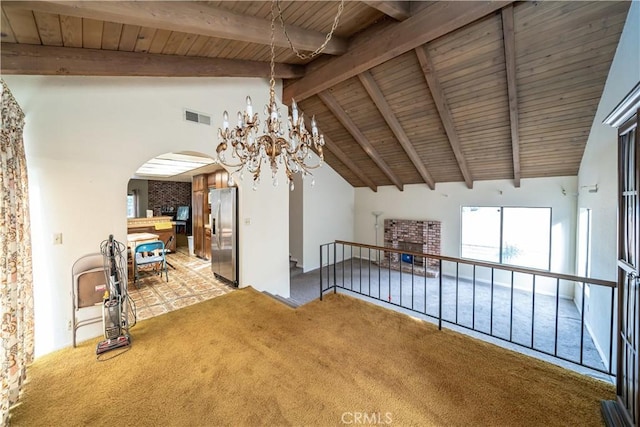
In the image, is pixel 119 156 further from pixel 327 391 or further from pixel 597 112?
pixel 597 112

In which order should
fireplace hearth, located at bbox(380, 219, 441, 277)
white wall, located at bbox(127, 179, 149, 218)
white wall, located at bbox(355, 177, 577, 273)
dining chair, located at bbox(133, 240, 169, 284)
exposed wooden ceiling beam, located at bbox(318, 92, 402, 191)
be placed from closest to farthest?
dining chair, located at bbox(133, 240, 169, 284) < exposed wooden ceiling beam, located at bbox(318, 92, 402, 191) < white wall, located at bbox(355, 177, 577, 273) < fireplace hearth, located at bbox(380, 219, 441, 277) < white wall, located at bbox(127, 179, 149, 218)

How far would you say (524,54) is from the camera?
3045 mm

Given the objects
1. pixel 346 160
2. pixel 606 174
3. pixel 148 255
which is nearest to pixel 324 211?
pixel 346 160

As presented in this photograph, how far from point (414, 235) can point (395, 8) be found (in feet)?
19.5

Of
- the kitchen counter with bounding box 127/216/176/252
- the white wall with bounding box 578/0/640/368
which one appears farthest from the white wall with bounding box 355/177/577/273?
the kitchen counter with bounding box 127/216/176/252

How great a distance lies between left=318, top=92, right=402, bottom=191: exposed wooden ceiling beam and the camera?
4620 mm

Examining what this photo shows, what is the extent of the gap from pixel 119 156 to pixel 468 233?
24.8 feet

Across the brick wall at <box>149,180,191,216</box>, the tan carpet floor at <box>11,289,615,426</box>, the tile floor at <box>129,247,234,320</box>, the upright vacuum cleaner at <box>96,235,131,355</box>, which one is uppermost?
the brick wall at <box>149,180,191,216</box>

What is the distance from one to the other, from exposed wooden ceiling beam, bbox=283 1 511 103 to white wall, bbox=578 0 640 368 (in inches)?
56.6

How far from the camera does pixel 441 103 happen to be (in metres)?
3.84

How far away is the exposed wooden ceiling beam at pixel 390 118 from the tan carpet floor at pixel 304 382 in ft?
11.6

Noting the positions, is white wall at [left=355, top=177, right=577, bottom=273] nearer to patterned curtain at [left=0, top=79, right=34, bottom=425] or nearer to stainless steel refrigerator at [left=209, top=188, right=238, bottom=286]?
stainless steel refrigerator at [left=209, top=188, right=238, bottom=286]

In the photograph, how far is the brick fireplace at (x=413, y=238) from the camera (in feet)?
22.9

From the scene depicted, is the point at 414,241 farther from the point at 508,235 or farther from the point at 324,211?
the point at 324,211
